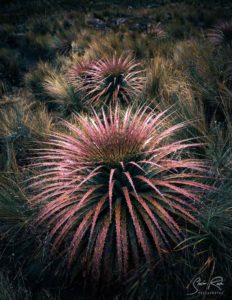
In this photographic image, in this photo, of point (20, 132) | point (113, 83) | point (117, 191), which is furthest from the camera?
point (113, 83)

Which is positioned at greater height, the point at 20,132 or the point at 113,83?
the point at 113,83

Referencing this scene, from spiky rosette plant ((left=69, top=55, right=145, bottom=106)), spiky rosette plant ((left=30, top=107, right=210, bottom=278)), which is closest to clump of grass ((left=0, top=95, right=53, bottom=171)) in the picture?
spiky rosette plant ((left=69, top=55, right=145, bottom=106))

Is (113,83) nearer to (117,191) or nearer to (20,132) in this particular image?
(20,132)

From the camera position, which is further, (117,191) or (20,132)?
(20,132)

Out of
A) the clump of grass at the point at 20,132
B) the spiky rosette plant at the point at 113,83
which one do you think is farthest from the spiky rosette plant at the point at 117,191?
the spiky rosette plant at the point at 113,83

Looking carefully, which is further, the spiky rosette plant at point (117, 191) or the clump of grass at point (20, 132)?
the clump of grass at point (20, 132)

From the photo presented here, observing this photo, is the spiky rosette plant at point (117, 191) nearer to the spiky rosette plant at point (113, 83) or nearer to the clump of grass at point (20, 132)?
the clump of grass at point (20, 132)

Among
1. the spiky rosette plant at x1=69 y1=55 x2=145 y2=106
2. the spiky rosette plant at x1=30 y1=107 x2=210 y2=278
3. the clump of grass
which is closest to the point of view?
the spiky rosette plant at x1=30 y1=107 x2=210 y2=278

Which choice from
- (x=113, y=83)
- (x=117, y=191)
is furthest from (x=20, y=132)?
(x=117, y=191)

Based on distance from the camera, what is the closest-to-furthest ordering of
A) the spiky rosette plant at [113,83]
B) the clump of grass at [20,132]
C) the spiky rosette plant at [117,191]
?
the spiky rosette plant at [117,191] < the clump of grass at [20,132] < the spiky rosette plant at [113,83]

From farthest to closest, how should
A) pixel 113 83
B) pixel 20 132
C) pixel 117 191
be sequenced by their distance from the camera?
pixel 113 83 < pixel 20 132 < pixel 117 191

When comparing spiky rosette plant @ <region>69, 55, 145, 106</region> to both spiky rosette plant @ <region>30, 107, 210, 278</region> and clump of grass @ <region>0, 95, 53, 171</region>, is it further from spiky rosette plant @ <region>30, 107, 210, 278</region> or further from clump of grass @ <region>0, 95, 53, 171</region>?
spiky rosette plant @ <region>30, 107, 210, 278</region>

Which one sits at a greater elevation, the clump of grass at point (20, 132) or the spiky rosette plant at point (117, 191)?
the clump of grass at point (20, 132)
